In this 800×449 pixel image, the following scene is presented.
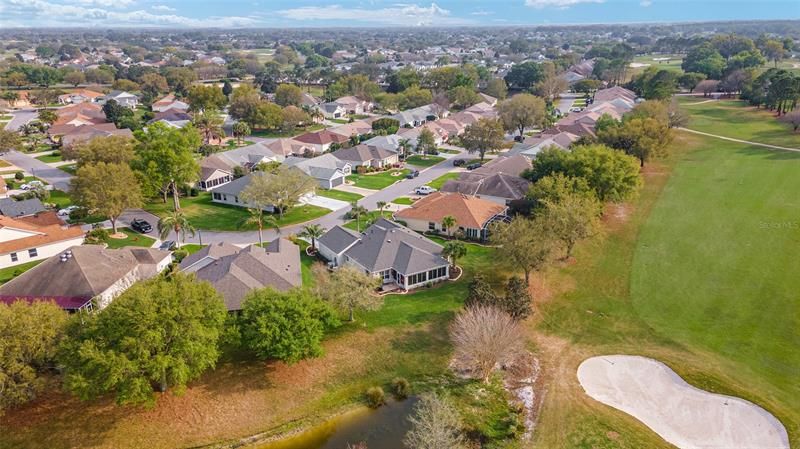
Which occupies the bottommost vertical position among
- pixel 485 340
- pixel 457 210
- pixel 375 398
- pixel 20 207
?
pixel 375 398

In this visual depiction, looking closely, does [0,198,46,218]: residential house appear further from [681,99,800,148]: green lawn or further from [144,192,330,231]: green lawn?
[681,99,800,148]: green lawn

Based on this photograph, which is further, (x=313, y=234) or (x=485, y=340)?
(x=313, y=234)

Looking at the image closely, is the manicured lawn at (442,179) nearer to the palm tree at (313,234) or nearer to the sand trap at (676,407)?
the palm tree at (313,234)

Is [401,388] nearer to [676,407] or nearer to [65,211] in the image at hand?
A: [676,407]

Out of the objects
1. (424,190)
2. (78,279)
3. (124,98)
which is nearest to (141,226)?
(78,279)

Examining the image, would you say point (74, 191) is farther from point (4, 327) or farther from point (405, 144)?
point (405, 144)

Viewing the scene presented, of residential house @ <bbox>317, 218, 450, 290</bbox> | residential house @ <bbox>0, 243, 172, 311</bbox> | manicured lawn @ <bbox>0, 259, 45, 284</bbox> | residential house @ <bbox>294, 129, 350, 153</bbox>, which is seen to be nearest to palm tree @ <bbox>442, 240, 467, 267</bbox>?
residential house @ <bbox>317, 218, 450, 290</bbox>
